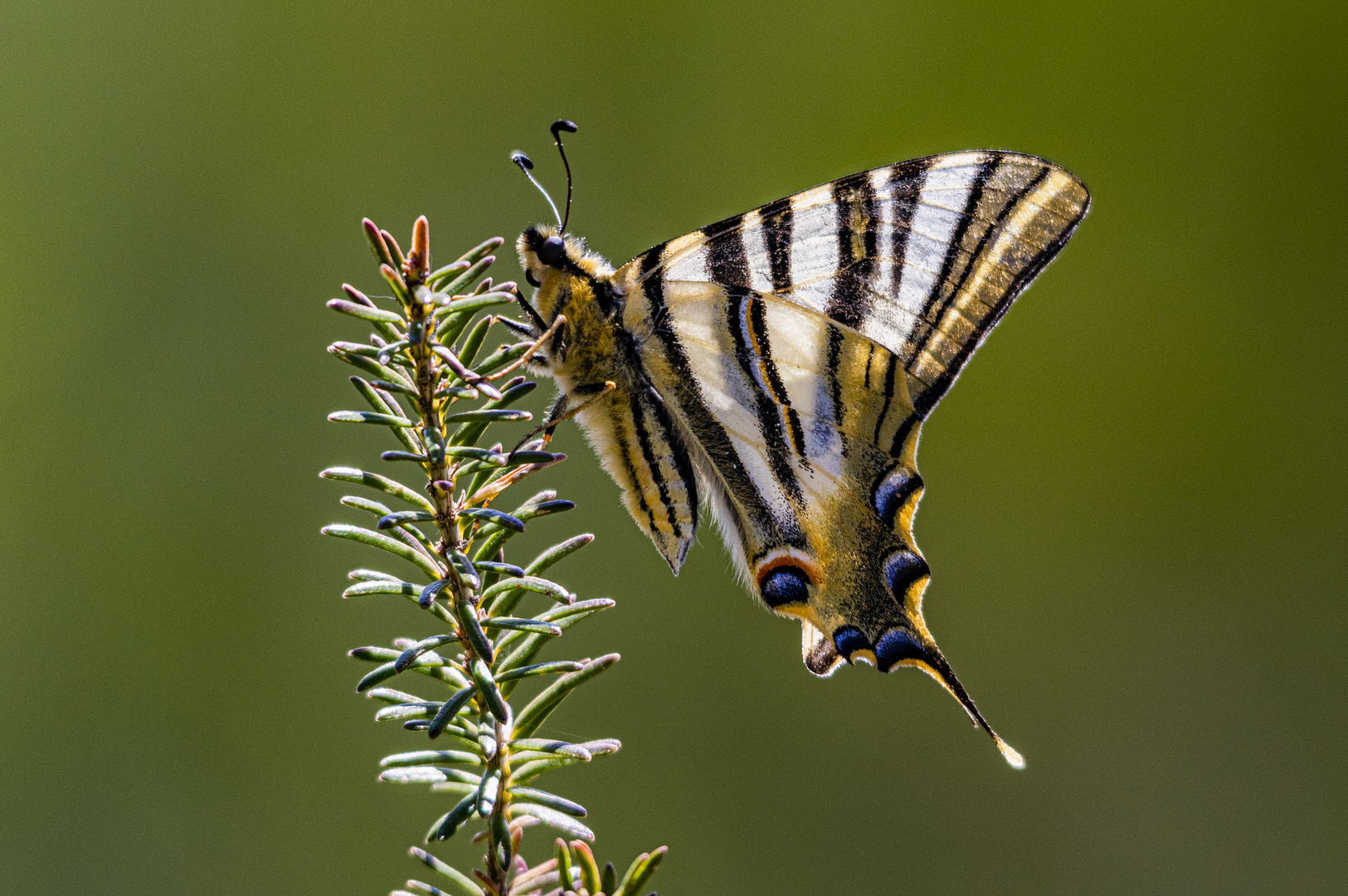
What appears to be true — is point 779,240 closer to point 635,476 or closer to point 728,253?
point 728,253

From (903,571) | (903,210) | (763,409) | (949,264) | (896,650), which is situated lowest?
(896,650)

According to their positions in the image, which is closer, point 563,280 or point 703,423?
point 563,280

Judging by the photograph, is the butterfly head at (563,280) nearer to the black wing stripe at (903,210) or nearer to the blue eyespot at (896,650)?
the black wing stripe at (903,210)

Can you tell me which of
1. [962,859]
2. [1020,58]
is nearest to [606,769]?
[962,859]

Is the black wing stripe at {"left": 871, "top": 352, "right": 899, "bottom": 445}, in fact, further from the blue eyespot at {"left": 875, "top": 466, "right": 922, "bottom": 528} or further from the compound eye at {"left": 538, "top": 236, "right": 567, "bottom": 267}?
the compound eye at {"left": 538, "top": 236, "right": 567, "bottom": 267}

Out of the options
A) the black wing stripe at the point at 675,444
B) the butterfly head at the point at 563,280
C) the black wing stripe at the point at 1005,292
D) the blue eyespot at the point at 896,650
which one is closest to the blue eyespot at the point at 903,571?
the blue eyespot at the point at 896,650

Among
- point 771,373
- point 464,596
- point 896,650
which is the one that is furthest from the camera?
point 771,373

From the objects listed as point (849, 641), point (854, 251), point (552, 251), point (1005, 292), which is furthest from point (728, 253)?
point (849, 641)
